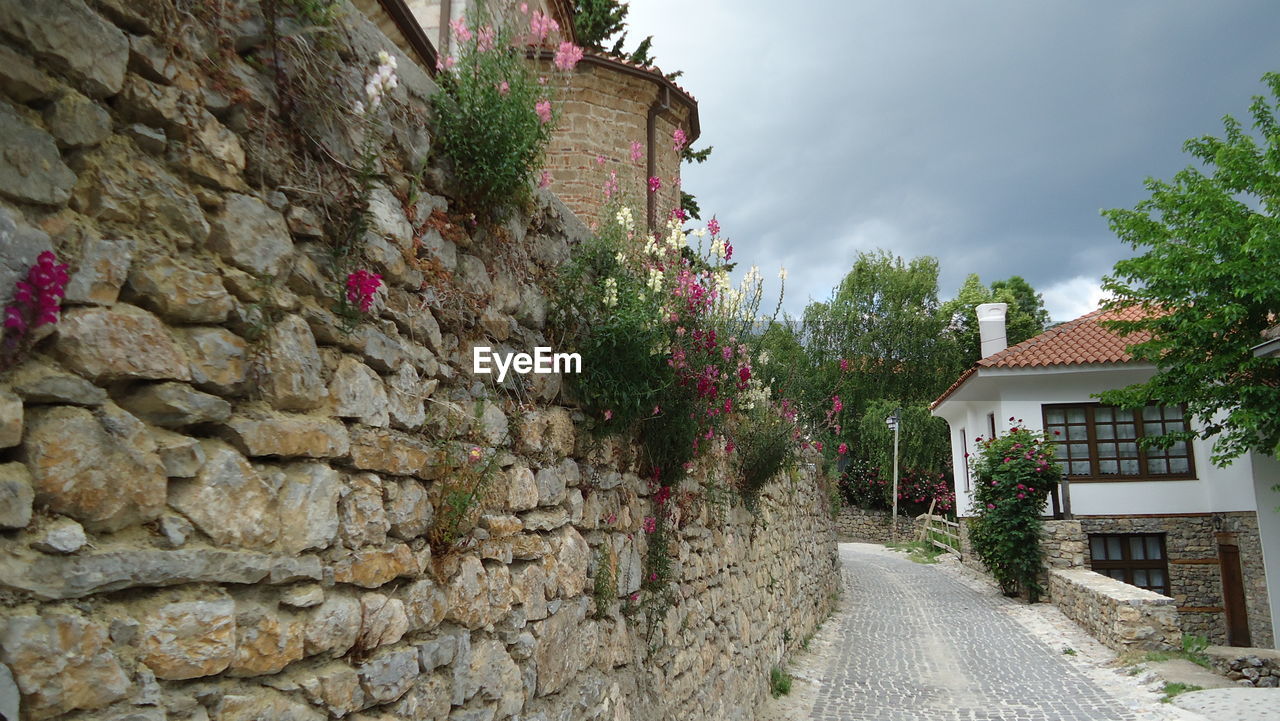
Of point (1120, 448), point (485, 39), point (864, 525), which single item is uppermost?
point (485, 39)

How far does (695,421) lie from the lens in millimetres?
4566

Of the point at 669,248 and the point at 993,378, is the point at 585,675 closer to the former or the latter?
the point at 669,248

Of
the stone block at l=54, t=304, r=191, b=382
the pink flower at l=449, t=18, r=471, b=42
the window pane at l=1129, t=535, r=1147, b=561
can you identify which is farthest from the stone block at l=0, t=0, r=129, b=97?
the window pane at l=1129, t=535, r=1147, b=561

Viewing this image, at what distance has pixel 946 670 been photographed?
9.29 meters

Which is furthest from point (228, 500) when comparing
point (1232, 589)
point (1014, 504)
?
point (1232, 589)

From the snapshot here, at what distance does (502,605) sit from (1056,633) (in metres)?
11.1

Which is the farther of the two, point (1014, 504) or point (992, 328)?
point (992, 328)

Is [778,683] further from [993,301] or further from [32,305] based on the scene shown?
[993,301]

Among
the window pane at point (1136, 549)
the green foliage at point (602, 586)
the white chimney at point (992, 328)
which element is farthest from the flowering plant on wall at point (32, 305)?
the white chimney at point (992, 328)

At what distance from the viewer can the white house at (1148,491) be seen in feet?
50.2

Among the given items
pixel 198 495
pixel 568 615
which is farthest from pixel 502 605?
pixel 198 495

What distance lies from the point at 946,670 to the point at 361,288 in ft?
30.3

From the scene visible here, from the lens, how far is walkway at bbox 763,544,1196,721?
761 centimetres

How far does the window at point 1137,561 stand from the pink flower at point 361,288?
17523 mm
